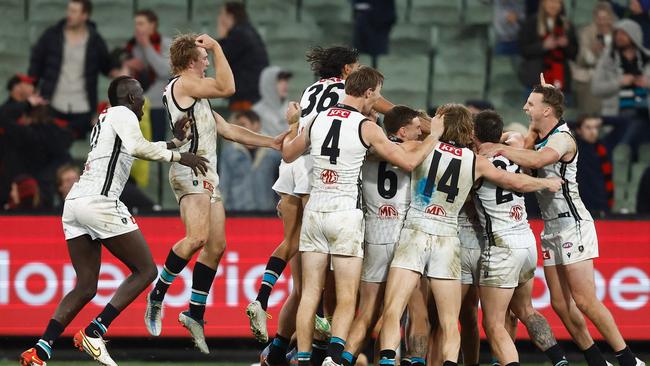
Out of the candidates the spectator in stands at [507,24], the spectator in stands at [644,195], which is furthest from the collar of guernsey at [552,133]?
the spectator in stands at [507,24]

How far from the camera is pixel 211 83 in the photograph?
37.0ft

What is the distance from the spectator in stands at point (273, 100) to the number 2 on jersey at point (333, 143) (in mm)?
5496

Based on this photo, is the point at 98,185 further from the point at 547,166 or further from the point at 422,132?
the point at 547,166

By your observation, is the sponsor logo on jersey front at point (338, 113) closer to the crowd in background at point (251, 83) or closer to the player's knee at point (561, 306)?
the player's knee at point (561, 306)

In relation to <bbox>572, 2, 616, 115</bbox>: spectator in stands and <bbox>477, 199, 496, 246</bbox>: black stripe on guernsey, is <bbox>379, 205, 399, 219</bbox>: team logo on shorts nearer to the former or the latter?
<bbox>477, 199, 496, 246</bbox>: black stripe on guernsey

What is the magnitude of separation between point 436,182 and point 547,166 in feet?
3.82

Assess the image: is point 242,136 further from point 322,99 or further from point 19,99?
point 19,99

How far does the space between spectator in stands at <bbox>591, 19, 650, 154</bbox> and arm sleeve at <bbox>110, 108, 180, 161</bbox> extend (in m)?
7.58

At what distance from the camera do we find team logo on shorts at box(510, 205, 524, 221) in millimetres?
11227

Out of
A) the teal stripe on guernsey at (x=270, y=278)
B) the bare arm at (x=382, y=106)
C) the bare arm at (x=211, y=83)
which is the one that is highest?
the bare arm at (x=211, y=83)

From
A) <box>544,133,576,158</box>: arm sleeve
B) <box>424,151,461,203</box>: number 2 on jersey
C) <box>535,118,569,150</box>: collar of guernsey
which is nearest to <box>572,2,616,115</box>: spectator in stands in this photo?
<box>535,118,569,150</box>: collar of guernsey

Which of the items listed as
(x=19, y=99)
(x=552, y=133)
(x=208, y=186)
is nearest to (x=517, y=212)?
(x=552, y=133)

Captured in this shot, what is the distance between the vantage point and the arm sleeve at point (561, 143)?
11.3 m

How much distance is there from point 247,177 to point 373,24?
3333 millimetres
